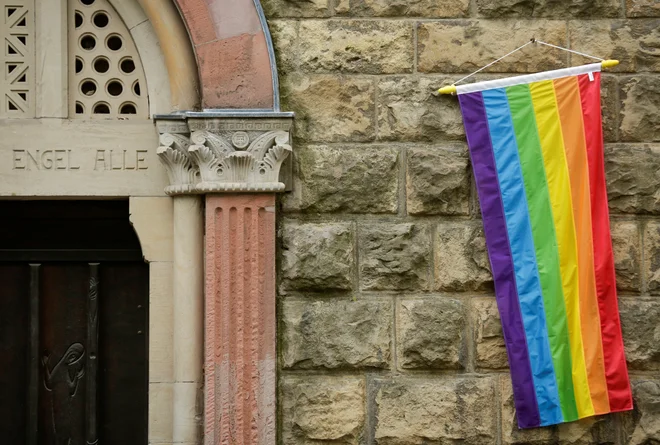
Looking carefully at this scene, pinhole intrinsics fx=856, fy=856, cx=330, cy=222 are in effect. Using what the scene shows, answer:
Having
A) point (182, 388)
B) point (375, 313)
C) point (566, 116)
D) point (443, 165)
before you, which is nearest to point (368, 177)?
point (443, 165)

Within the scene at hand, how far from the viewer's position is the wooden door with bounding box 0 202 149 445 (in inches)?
201

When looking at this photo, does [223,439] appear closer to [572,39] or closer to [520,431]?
[520,431]

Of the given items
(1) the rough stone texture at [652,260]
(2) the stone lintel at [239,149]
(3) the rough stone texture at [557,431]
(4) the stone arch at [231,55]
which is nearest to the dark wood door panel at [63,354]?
(2) the stone lintel at [239,149]

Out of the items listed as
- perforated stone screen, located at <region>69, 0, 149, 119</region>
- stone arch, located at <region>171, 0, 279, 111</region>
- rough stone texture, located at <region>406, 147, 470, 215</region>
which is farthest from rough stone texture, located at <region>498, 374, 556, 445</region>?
perforated stone screen, located at <region>69, 0, 149, 119</region>

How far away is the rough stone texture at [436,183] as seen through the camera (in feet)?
15.8

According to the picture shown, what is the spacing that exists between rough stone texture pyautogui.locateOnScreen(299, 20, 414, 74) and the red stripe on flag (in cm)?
112

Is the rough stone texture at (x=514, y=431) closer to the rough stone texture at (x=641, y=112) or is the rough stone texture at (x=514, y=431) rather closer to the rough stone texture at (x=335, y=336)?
the rough stone texture at (x=335, y=336)

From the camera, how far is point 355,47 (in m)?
4.84

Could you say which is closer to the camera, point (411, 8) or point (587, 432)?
point (587, 432)

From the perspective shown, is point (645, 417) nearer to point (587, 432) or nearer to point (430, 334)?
point (587, 432)

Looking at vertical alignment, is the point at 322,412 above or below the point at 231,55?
below

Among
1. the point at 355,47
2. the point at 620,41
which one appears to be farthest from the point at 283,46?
the point at 620,41

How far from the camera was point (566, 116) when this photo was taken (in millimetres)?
4793

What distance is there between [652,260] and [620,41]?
126 centimetres
